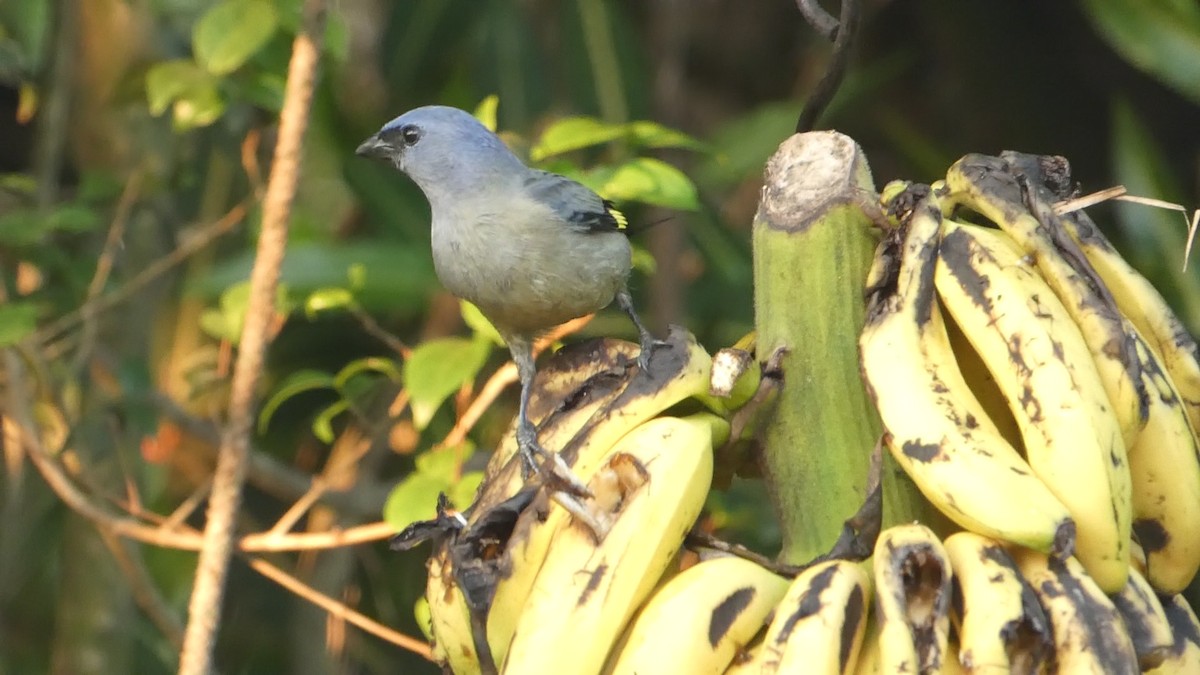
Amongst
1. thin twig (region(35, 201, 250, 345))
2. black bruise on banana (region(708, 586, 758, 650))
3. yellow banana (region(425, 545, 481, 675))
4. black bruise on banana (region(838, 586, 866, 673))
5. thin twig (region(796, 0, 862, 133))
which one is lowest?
thin twig (region(35, 201, 250, 345))

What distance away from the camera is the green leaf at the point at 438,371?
182cm

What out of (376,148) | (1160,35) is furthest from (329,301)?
(1160,35)

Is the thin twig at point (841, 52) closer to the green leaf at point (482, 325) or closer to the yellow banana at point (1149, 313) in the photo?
the yellow banana at point (1149, 313)

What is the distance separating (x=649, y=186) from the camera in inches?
70.7

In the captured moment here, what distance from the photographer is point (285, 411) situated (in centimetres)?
308

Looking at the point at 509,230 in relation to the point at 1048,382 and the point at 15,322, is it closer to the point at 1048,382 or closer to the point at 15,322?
the point at 15,322

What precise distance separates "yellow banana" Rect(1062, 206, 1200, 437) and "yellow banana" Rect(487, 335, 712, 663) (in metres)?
0.36

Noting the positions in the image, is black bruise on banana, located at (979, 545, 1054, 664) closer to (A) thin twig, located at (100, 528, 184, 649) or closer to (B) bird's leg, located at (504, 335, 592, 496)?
(B) bird's leg, located at (504, 335, 592, 496)

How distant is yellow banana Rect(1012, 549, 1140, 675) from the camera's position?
935mm

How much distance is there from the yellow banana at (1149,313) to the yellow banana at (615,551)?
39cm

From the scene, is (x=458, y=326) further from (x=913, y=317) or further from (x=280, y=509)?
(x=913, y=317)

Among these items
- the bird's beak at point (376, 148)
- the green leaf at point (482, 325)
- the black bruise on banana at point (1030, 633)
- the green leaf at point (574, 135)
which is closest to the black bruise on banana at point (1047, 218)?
the black bruise on banana at point (1030, 633)

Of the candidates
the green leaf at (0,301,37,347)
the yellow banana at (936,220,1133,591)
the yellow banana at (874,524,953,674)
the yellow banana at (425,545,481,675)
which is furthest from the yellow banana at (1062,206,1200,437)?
the green leaf at (0,301,37,347)

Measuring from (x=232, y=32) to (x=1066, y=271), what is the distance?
1247mm
